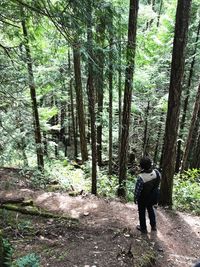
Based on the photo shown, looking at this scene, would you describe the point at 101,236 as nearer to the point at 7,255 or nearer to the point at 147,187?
the point at 147,187

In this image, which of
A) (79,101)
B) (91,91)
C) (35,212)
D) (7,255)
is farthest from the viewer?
(79,101)

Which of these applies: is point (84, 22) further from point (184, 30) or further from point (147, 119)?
point (147, 119)

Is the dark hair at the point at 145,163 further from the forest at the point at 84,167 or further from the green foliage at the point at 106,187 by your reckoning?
the green foliage at the point at 106,187

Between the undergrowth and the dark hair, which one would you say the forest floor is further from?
the dark hair

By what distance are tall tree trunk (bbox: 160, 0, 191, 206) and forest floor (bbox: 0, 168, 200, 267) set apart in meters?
0.84

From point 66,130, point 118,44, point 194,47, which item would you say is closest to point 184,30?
point 118,44

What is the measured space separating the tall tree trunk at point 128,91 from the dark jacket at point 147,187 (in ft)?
8.61

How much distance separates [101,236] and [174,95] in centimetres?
416

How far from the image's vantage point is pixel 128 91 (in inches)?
324

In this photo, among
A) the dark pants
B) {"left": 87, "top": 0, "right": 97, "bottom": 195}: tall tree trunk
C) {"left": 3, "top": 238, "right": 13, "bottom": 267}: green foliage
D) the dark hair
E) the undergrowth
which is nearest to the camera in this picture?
{"left": 3, "top": 238, "right": 13, "bottom": 267}: green foliage

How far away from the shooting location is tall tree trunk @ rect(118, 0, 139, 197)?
23.9 feet

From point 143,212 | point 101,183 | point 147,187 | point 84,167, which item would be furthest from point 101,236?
point 84,167

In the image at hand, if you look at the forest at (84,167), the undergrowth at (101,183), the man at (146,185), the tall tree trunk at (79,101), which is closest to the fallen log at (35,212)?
the forest at (84,167)

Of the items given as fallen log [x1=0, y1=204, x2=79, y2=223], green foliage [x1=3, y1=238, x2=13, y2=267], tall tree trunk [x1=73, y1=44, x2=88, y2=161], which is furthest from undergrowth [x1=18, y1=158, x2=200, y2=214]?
green foliage [x1=3, y1=238, x2=13, y2=267]
